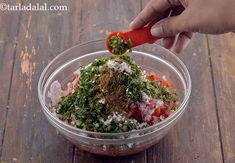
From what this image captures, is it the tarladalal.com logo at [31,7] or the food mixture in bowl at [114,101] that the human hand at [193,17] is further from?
the tarladalal.com logo at [31,7]

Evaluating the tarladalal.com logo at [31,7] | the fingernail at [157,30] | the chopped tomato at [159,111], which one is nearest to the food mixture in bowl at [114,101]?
the chopped tomato at [159,111]

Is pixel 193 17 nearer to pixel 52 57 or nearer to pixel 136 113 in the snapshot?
pixel 136 113

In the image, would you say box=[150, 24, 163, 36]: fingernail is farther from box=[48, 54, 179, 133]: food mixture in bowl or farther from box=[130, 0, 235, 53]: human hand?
box=[48, 54, 179, 133]: food mixture in bowl

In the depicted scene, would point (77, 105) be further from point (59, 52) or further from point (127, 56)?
point (59, 52)

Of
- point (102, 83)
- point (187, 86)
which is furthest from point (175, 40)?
point (102, 83)

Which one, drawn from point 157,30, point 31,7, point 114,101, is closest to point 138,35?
point 157,30
